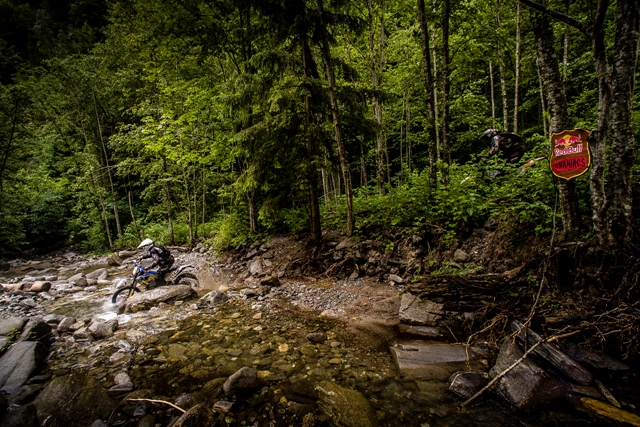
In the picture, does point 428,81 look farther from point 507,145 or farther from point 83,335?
point 83,335

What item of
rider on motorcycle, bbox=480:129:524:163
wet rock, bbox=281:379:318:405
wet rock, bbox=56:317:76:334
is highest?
rider on motorcycle, bbox=480:129:524:163

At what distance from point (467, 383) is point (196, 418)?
11.3 ft

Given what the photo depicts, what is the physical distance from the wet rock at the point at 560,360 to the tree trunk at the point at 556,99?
88.3 inches

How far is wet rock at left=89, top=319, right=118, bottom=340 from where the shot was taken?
5.73 meters

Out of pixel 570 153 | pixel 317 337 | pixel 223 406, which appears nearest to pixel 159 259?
pixel 317 337

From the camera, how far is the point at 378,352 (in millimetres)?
4496

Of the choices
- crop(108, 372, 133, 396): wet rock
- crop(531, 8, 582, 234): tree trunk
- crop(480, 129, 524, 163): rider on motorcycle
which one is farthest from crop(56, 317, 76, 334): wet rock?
crop(480, 129, 524, 163): rider on motorcycle

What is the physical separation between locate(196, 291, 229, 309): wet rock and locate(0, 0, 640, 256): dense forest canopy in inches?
130

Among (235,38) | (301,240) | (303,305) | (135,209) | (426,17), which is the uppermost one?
(235,38)

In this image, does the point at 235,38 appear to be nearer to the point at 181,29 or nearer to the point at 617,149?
the point at 181,29

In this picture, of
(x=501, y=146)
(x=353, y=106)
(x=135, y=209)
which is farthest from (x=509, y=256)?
(x=135, y=209)

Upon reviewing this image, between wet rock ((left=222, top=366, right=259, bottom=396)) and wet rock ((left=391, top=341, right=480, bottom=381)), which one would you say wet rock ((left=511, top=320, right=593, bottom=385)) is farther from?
wet rock ((left=222, top=366, right=259, bottom=396))

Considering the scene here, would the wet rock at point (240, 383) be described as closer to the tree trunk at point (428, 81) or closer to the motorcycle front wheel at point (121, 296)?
the motorcycle front wheel at point (121, 296)

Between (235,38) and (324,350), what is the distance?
535 inches
